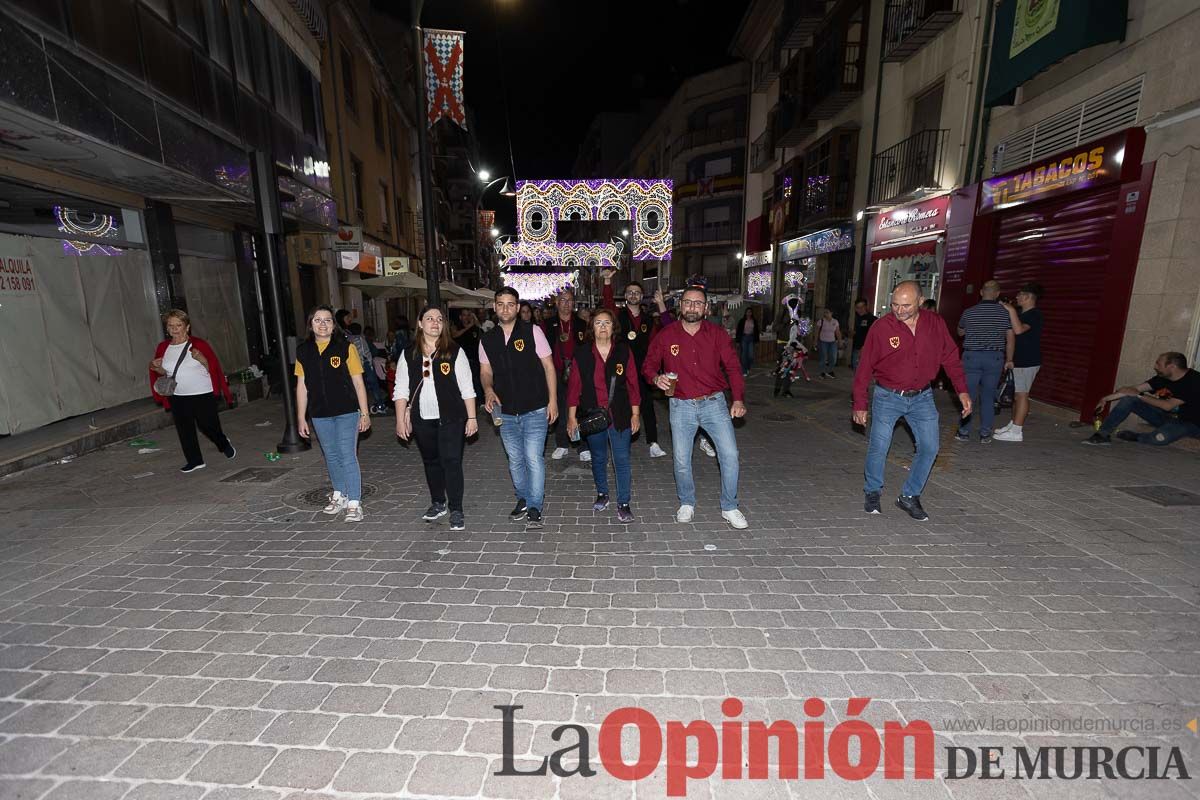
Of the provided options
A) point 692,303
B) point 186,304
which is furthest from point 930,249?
point 186,304

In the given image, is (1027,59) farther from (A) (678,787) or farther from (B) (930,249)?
(A) (678,787)

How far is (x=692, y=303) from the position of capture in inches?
183

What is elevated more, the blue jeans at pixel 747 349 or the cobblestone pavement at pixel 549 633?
the blue jeans at pixel 747 349

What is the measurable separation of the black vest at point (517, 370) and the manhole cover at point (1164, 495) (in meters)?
6.01

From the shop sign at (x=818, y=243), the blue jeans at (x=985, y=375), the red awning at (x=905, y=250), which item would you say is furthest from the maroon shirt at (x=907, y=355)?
the shop sign at (x=818, y=243)

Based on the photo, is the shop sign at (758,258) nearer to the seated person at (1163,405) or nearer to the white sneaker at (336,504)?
the seated person at (1163,405)

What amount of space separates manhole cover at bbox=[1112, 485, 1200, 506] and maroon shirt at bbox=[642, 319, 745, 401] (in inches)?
172

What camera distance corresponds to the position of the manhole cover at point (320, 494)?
221 inches

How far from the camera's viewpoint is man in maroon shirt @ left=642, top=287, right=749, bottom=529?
466 centimetres

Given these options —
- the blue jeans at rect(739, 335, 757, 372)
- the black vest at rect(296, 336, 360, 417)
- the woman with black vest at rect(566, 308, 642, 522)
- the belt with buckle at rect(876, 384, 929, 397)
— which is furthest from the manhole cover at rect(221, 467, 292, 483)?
the blue jeans at rect(739, 335, 757, 372)

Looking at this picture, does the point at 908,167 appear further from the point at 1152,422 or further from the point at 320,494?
the point at 320,494

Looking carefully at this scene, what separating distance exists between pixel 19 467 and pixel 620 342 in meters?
7.45

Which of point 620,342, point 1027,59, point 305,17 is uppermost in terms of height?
point 305,17

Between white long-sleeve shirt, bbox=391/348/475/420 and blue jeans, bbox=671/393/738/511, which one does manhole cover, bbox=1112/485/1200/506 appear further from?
white long-sleeve shirt, bbox=391/348/475/420
